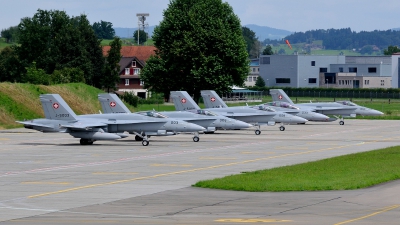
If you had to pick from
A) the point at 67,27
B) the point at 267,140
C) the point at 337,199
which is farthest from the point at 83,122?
the point at 67,27

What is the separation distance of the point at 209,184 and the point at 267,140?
24477 mm

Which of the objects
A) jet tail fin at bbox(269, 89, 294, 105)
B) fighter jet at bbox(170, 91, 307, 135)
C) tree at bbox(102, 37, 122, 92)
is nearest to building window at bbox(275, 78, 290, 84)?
tree at bbox(102, 37, 122, 92)

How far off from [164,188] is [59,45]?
90396 millimetres

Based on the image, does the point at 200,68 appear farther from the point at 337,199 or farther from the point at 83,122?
the point at 337,199

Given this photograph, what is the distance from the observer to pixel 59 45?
112375 mm

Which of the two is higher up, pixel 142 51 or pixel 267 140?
pixel 142 51

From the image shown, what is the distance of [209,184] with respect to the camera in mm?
24828

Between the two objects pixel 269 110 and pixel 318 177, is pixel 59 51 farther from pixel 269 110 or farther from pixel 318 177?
pixel 318 177

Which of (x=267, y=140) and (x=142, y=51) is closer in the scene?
(x=267, y=140)

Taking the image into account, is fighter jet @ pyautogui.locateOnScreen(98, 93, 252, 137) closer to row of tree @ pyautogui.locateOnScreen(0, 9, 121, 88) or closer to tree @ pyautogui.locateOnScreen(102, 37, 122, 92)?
row of tree @ pyautogui.locateOnScreen(0, 9, 121, 88)

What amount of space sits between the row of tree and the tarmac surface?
64822 mm

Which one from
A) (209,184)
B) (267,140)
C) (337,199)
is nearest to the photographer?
(337,199)

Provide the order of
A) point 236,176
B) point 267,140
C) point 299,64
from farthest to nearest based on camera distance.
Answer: point 299,64 → point 267,140 → point 236,176


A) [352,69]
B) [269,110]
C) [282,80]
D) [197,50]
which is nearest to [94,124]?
[269,110]
